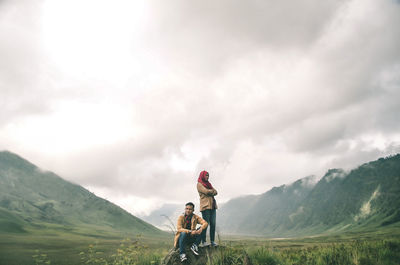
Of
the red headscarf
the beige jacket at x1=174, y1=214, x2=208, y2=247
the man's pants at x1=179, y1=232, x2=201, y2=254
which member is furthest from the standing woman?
the man's pants at x1=179, y1=232, x2=201, y2=254

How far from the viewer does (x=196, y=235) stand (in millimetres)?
9312

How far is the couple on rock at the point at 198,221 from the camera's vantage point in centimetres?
906

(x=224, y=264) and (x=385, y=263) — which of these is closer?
(x=385, y=263)

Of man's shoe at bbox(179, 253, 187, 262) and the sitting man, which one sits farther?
the sitting man

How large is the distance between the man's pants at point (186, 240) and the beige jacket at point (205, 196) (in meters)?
1.67

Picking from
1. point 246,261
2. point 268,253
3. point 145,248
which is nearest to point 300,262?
point 268,253

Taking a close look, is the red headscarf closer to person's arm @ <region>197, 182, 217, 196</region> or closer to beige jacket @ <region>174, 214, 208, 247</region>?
person's arm @ <region>197, 182, 217, 196</region>

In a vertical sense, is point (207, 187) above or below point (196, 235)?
above

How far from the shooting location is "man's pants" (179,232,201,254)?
8922 mm

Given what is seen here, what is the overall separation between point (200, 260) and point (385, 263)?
18.5 ft

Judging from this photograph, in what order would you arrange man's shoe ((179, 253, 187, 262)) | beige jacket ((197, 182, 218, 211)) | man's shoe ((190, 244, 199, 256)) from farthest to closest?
beige jacket ((197, 182, 218, 211)), man's shoe ((190, 244, 199, 256)), man's shoe ((179, 253, 187, 262))

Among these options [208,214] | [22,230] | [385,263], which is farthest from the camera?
[22,230]

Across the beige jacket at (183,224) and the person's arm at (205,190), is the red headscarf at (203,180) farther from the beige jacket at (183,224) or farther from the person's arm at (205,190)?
the beige jacket at (183,224)

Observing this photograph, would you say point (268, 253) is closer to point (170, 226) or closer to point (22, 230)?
point (170, 226)
